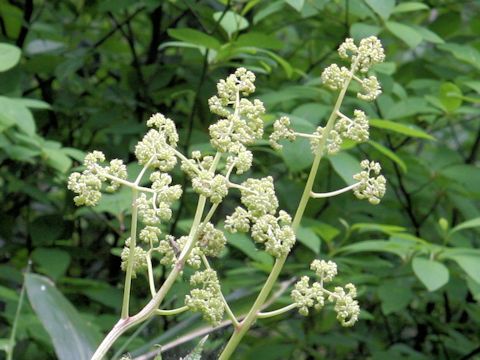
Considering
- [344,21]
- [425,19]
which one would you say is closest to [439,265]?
[344,21]

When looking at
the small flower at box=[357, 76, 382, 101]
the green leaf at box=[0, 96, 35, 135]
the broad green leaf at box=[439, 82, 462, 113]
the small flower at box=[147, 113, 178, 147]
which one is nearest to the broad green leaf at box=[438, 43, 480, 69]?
the broad green leaf at box=[439, 82, 462, 113]

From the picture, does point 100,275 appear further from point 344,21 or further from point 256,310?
point 256,310

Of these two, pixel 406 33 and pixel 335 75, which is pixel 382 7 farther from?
pixel 335 75

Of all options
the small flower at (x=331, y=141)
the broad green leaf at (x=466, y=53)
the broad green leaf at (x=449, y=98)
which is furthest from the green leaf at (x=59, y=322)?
the broad green leaf at (x=466, y=53)

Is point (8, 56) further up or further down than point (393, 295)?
further up

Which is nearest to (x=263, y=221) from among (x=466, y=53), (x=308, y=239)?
(x=308, y=239)

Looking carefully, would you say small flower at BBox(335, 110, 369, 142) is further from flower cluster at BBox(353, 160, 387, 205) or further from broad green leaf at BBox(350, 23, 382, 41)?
broad green leaf at BBox(350, 23, 382, 41)
